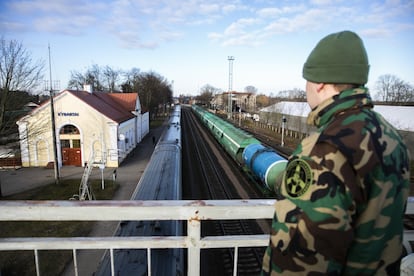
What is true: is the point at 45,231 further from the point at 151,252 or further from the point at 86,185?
the point at 151,252

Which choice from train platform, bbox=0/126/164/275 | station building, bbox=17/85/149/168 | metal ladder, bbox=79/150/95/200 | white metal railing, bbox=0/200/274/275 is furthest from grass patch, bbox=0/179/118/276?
white metal railing, bbox=0/200/274/275

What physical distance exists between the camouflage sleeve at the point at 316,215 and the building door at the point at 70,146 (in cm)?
2460

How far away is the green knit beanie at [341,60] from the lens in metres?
1.12

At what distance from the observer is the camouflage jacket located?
100 cm

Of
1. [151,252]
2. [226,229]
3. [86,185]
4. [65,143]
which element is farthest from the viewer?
[65,143]

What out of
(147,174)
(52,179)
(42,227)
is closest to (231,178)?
(147,174)

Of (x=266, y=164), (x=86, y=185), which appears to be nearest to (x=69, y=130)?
(x=86, y=185)

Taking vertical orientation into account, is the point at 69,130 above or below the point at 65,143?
above

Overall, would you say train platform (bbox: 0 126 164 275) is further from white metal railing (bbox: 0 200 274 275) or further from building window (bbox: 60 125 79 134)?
white metal railing (bbox: 0 200 274 275)

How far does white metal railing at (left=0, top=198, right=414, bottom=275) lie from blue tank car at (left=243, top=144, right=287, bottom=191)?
8927 mm

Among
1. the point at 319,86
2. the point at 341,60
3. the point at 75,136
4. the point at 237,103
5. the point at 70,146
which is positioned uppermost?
the point at 237,103

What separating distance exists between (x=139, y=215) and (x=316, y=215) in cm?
135

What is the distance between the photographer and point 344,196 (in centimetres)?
99

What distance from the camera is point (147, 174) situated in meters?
11.1
